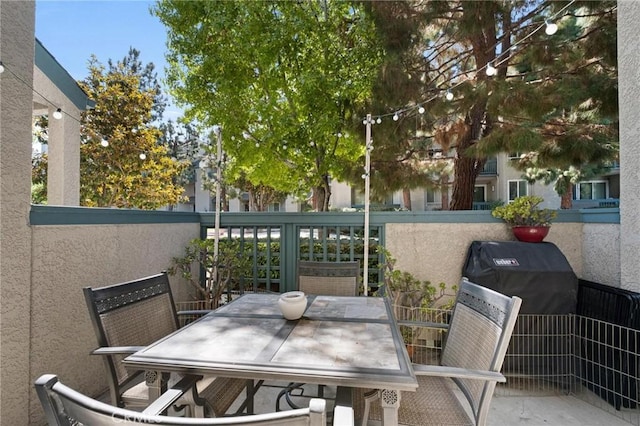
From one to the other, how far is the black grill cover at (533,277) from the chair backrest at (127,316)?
2900mm

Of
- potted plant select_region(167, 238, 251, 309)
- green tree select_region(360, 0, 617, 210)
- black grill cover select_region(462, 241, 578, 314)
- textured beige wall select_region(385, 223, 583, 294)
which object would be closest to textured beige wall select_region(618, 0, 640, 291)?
black grill cover select_region(462, 241, 578, 314)

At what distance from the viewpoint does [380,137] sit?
5527 mm

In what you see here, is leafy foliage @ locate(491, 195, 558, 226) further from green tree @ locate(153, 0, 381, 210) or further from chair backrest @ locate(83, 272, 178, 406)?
chair backrest @ locate(83, 272, 178, 406)

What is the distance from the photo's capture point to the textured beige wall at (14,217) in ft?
7.06

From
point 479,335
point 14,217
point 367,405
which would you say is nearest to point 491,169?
point 479,335

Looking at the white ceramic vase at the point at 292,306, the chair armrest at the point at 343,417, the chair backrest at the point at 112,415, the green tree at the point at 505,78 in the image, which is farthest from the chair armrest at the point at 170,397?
the green tree at the point at 505,78

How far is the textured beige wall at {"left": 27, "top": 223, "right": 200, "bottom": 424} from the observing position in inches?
93.7

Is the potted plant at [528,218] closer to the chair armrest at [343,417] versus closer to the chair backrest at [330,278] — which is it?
the chair backrest at [330,278]

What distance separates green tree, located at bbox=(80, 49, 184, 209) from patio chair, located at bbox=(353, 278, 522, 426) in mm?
9851

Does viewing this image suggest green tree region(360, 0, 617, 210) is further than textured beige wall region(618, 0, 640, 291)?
Yes

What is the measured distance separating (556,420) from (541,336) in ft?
2.39

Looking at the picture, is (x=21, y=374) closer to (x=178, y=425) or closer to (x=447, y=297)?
(x=178, y=425)

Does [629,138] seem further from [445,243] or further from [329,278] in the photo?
[329,278]

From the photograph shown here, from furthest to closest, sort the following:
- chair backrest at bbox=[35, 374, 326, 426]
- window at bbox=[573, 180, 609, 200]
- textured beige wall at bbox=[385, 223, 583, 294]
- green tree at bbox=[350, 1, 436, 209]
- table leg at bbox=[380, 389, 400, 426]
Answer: window at bbox=[573, 180, 609, 200]
green tree at bbox=[350, 1, 436, 209]
textured beige wall at bbox=[385, 223, 583, 294]
table leg at bbox=[380, 389, 400, 426]
chair backrest at bbox=[35, 374, 326, 426]
